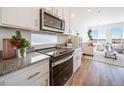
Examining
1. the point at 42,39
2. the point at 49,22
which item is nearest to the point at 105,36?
the point at 42,39

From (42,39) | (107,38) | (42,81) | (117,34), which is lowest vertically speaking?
(42,81)

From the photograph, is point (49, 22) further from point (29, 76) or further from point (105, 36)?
point (105, 36)

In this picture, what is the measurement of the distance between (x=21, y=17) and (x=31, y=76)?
0.88m

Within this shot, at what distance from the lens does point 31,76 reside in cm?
157

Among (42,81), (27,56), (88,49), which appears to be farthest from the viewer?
(88,49)

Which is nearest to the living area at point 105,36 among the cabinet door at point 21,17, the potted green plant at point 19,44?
the cabinet door at point 21,17

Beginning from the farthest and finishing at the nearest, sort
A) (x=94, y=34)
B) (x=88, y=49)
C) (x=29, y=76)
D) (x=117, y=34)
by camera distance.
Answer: (x=94, y=34) < (x=117, y=34) < (x=88, y=49) < (x=29, y=76)

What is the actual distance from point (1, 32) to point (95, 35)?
11354 mm

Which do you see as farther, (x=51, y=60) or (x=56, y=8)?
(x=56, y=8)

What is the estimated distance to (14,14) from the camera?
166 cm

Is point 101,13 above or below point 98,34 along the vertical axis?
above

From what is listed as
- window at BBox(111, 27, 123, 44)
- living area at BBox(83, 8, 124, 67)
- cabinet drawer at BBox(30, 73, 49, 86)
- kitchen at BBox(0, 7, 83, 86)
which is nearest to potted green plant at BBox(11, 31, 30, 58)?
kitchen at BBox(0, 7, 83, 86)
